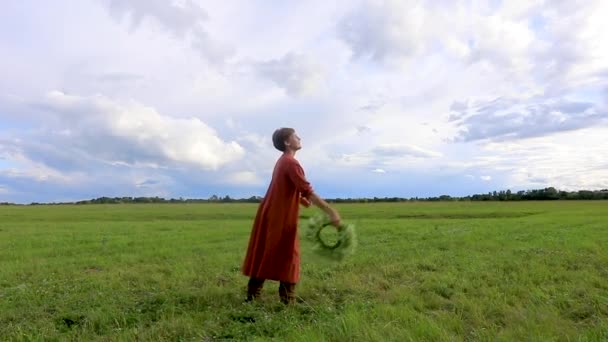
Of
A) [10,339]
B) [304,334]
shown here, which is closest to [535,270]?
[304,334]

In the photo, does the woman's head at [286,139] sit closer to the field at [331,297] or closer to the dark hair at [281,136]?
the dark hair at [281,136]

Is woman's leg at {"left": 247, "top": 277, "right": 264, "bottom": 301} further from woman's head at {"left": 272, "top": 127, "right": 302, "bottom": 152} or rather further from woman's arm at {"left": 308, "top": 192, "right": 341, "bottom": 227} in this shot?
woman's head at {"left": 272, "top": 127, "right": 302, "bottom": 152}

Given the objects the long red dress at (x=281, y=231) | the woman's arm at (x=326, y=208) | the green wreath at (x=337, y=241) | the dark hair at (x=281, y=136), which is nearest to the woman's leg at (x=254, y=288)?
the long red dress at (x=281, y=231)

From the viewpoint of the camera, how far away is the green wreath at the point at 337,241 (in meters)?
5.85

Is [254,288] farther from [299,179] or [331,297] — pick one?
[299,179]

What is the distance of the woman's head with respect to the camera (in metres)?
6.07

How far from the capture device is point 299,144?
6.13 meters

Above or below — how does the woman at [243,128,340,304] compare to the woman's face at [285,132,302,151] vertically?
below

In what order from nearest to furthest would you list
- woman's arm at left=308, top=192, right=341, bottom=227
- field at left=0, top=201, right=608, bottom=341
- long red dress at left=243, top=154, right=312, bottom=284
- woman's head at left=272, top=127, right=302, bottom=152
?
1. field at left=0, top=201, right=608, bottom=341
2. woman's arm at left=308, top=192, right=341, bottom=227
3. long red dress at left=243, top=154, right=312, bottom=284
4. woman's head at left=272, top=127, right=302, bottom=152

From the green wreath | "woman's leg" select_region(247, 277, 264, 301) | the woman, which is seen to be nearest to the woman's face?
the woman

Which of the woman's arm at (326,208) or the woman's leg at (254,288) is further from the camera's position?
the woman's leg at (254,288)

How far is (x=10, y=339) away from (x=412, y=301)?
4.18 meters

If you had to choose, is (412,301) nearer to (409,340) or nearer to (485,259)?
(409,340)

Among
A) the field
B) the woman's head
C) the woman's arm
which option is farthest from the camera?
the woman's head
